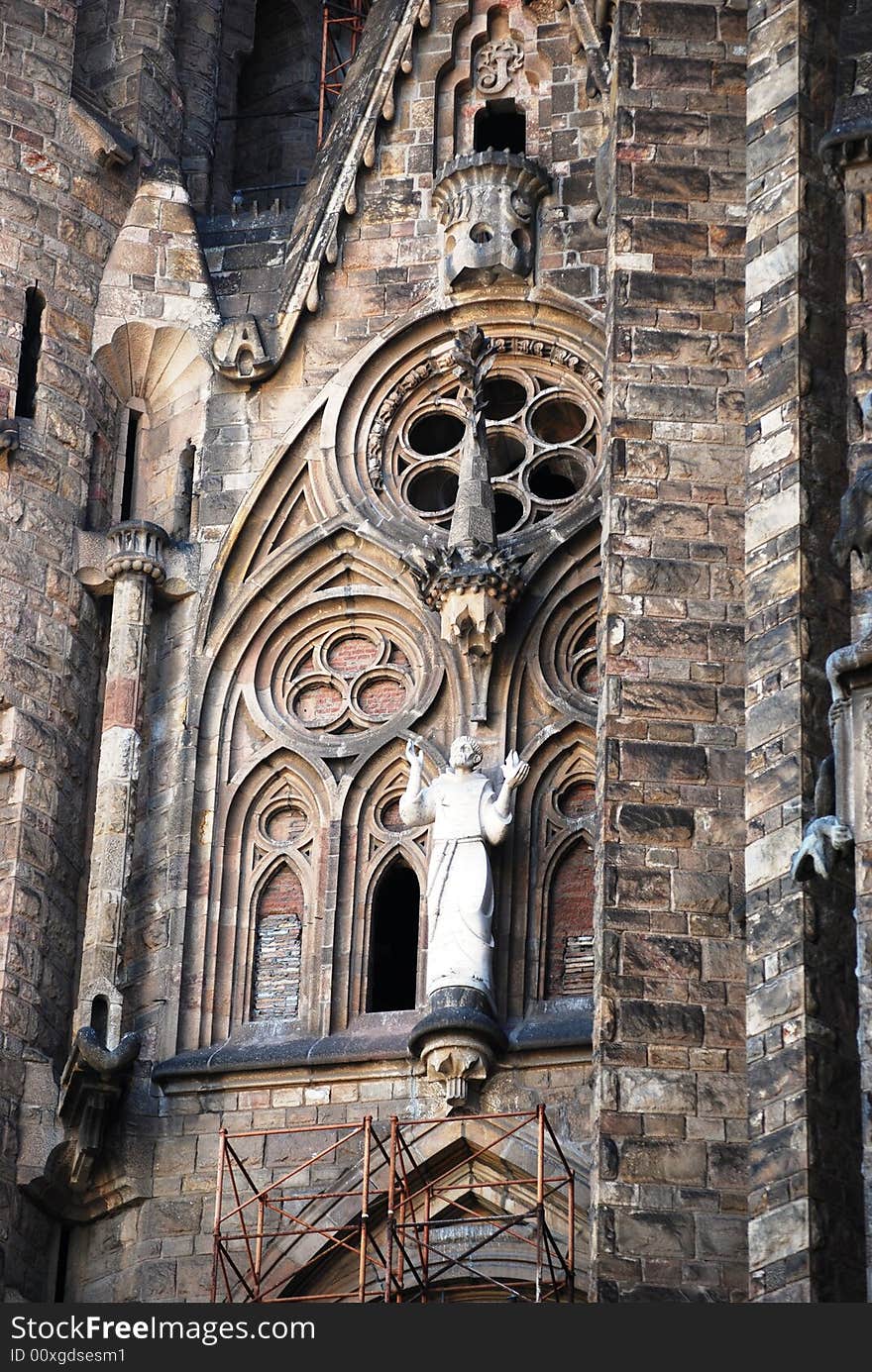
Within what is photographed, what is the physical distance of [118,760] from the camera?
26797mm

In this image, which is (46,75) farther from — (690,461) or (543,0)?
(690,461)

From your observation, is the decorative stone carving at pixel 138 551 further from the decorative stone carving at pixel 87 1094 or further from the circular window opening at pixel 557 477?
the decorative stone carving at pixel 87 1094

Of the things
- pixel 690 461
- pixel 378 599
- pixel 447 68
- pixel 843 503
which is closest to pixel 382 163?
pixel 447 68

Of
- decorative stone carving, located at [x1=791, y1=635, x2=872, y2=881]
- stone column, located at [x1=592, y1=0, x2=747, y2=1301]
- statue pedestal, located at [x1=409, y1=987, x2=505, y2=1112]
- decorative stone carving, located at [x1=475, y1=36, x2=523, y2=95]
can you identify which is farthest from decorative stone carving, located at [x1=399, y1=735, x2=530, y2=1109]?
decorative stone carving, located at [x1=791, y1=635, x2=872, y2=881]

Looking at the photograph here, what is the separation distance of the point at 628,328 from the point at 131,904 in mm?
4802

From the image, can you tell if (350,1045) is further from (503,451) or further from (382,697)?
(503,451)

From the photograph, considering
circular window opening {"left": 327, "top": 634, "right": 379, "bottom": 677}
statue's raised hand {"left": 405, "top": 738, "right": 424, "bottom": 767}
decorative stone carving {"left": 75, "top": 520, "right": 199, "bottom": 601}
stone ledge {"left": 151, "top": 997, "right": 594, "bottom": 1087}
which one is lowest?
stone ledge {"left": 151, "top": 997, "right": 594, "bottom": 1087}

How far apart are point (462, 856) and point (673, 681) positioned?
8.71ft

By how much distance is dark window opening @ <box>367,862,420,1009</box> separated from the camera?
26.4m

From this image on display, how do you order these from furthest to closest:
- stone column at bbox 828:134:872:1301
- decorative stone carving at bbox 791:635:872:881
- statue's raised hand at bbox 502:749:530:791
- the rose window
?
the rose window < statue's raised hand at bbox 502:749:530:791 < decorative stone carving at bbox 791:635:872:881 < stone column at bbox 828:134:872:1301

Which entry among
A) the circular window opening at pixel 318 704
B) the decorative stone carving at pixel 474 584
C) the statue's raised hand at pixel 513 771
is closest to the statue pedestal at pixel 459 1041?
the statue's raised hand at pixel 513 771

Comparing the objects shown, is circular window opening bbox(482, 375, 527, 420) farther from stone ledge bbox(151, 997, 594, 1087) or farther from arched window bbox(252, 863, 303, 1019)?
stone ledge bbox(151, 997, 594, 1087)

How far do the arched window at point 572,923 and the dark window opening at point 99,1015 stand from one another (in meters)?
2.57

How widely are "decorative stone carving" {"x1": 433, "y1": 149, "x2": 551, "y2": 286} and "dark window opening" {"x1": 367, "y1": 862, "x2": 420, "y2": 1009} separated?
12.5 feet
